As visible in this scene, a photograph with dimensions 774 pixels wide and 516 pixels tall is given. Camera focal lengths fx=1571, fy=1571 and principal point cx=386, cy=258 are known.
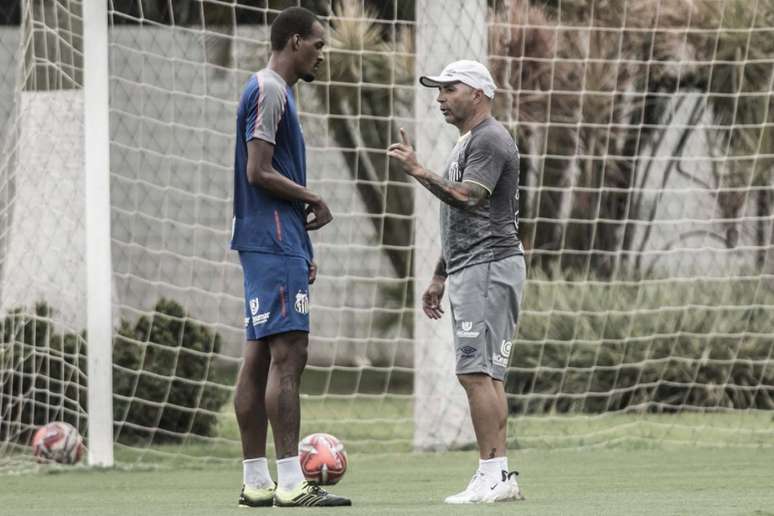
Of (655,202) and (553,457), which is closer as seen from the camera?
(553,457)

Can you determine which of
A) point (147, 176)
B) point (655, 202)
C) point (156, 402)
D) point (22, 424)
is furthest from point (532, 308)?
point (147, 176)

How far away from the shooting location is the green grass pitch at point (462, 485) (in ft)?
19.3

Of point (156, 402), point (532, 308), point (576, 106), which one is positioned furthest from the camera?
point (576, 106)

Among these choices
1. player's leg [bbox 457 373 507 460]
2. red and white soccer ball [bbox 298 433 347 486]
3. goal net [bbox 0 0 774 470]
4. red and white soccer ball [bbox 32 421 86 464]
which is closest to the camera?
player's leg [bbox 457 373 507 460]

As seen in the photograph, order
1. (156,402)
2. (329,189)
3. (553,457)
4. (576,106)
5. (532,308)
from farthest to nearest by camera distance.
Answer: (329,189) < (576,106) < (532,308) < (156,402) < (553,457)

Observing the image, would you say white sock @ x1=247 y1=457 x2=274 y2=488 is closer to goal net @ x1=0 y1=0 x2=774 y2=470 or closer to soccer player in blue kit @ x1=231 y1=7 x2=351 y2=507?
soccer player in blue kit @ x1=231 y1=7 x2=351 y2=507

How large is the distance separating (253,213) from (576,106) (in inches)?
333

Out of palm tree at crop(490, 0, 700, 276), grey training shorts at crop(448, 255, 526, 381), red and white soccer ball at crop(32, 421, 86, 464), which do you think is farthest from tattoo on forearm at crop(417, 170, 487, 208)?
palm tree at crop(490, 0, 700, 276)

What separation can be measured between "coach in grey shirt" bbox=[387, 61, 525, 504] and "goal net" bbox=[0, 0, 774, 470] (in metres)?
3.28

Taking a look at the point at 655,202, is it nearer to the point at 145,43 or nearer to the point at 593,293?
the point at 593,293

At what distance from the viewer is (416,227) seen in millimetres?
9727

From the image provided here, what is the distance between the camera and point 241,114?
6.03m

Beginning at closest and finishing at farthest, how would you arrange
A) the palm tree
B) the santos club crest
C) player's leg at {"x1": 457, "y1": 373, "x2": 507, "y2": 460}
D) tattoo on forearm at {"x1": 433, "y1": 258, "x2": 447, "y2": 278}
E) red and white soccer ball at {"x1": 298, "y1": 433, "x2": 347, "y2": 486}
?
the santos club crest, player's leg at {"x1": 457, "y1": 373, "x2": 507, "y2": 460}, tattoo on forearm at {"x1": 433, "y1": 258, "x2": 447, "y2": 278}, red and white soccer ball at {"x1": 298, "y1": 433, "x2": 347, "y2": 486}, the palm tree

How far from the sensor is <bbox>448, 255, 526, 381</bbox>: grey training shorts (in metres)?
6.14
